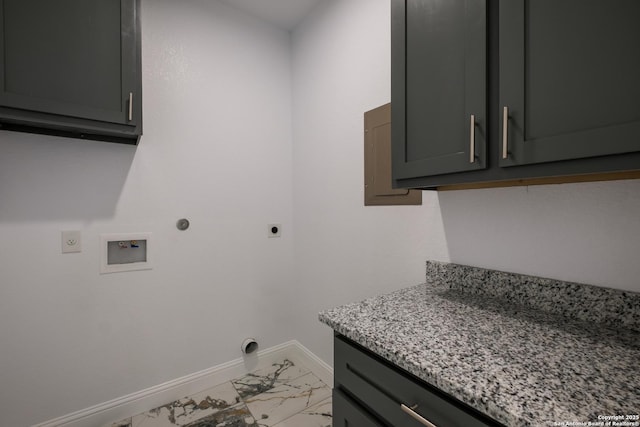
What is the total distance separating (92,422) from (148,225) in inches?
46.3

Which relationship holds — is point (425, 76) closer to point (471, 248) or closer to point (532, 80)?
point (532, 80)

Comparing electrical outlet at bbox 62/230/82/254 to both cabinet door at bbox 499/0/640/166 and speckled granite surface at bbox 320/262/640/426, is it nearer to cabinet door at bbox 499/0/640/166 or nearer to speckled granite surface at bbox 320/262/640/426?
speckled granite surface at bbox 320/262/640/426

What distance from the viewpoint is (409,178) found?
1135mm

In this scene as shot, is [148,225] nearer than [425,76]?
No

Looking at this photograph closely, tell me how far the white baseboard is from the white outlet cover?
93cm

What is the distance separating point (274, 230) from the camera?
2336mm

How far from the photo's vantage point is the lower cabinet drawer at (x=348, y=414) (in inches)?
34.2

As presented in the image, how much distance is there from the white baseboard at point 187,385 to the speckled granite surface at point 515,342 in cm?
129

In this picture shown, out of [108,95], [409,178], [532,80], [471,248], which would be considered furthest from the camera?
[108,95]

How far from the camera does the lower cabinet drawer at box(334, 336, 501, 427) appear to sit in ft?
2.13

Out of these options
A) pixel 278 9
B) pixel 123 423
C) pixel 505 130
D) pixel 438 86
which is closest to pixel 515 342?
pixel 505 130

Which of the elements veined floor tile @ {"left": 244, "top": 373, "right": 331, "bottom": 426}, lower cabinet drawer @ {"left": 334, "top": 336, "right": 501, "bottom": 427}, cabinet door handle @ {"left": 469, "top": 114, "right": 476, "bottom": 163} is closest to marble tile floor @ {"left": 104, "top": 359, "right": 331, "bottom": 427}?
veined floor tile @ {"left": 244, "top": 373, "right": 331, "bottom": 426}

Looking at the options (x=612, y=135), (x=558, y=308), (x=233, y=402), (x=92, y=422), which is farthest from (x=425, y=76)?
(x=92, y=422)

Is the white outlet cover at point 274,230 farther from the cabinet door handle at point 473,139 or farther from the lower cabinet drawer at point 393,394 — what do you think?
the cabinet door handle at point 473,139
